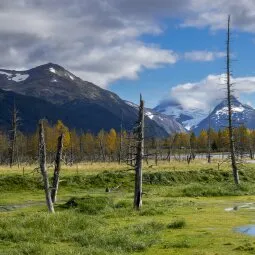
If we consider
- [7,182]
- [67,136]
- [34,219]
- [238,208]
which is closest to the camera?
[34,219]

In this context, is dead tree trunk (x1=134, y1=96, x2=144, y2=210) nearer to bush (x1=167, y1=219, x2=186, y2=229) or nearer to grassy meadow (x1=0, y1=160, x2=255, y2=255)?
grassy meadow (x1=0, y1=160, x2=255, y2=255)

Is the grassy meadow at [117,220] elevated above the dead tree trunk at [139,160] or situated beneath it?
situated beneath

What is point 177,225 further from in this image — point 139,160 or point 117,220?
point 139,160

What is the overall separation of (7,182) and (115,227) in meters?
34.1

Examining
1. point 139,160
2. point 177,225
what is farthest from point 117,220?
point 139,160

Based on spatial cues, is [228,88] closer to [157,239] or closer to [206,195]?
[206,195]

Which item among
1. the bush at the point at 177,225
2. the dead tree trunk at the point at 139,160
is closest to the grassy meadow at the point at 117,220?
the bush at the point at 177,225

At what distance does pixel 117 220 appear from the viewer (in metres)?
36.9

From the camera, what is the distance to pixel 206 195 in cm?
5803

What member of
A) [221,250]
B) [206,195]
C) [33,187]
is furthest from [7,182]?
[221,250]

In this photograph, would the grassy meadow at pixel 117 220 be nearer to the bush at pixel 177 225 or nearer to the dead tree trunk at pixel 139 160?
the bush at pixel 177 225

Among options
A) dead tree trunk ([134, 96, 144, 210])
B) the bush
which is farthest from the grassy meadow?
dead tree trunk ([134, 96, 144, 210])

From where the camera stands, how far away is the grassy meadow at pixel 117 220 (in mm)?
25266

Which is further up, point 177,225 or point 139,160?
point 139,160
